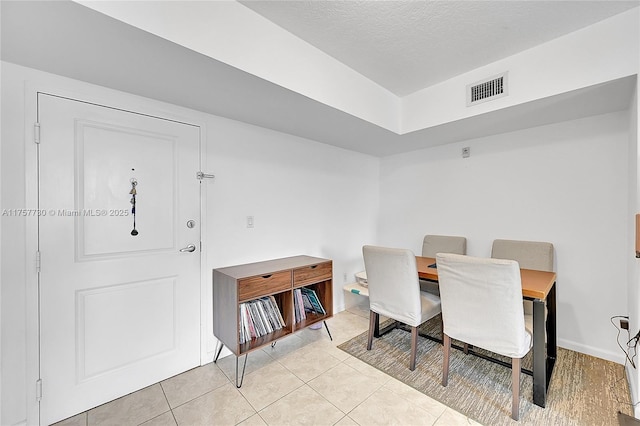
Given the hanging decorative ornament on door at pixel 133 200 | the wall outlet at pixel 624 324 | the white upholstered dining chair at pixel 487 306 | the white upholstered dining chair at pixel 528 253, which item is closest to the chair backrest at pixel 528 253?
the white upholstered dining chair at pixel 528 253

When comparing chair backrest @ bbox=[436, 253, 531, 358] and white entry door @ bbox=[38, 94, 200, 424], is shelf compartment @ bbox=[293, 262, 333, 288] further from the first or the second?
chair backrest @ bbox=[436, 253, 531, 358]

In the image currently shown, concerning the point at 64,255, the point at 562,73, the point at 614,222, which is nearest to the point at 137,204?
the point at 64,255

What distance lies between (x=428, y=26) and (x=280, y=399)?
2678mm

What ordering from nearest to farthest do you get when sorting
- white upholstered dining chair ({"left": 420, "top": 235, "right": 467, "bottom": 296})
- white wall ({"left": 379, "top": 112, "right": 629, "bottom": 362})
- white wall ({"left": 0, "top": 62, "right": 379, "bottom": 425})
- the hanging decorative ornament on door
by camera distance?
white wall ({"left": 0, "top": 62, "right": 379, "bottom": 425}) < the hanging decorative ornament on door < white wall ({"left": 379, "top": 112, "right": 629, "bottom": 362}) < white upholstered dining chair ({"left": 420, "top": 235, "right": 467, "bottom": 296})

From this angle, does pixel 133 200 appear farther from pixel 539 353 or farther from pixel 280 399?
pixel 539 353

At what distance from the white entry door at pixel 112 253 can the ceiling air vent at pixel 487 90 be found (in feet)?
7.64

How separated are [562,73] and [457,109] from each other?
2.27ft

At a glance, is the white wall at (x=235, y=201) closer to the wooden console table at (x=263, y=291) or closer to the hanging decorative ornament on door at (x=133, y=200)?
the wooden console table at (x=263, y=291)

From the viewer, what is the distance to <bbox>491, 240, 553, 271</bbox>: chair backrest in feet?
7.81

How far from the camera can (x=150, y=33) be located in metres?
1.24

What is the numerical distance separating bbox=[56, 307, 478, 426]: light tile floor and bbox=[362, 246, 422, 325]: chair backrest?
19.4 inches

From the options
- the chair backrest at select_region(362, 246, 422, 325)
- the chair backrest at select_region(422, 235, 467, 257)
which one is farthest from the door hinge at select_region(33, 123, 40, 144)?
the chair backrest at select_region(422, 235, 467, 257)

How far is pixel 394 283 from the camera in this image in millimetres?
2201

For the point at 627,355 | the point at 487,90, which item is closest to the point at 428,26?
the point at 487,90
